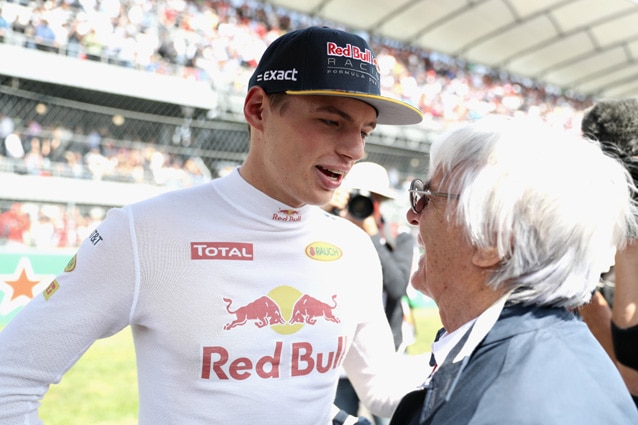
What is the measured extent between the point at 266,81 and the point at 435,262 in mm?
692

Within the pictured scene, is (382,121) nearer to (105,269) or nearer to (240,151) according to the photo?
(105,269)

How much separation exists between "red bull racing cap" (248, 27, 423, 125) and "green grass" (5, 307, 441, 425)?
3.98m

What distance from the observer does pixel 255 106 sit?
169cm

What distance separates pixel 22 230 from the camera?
10.2 m

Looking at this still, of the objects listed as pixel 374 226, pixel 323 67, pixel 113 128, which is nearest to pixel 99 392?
pixel 374 226

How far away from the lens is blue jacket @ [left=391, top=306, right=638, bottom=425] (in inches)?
37.1

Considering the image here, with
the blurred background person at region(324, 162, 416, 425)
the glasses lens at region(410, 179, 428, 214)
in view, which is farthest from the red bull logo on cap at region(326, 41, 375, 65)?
the blurred background person at region(324, 162, 416, 425)

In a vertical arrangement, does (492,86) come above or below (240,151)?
above

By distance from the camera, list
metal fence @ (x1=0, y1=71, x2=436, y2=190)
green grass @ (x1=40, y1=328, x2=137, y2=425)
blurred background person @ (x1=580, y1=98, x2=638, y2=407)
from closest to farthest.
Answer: blurred background person @ (x1=580, y1=98, x2=638, y2=407) < green grass @ (x1=40, y1=328, x2=137, y2=425) < metal fence @ (x1=0, y1=71, x2=436, y2=190)

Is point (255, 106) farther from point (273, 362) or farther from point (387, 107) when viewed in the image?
point (273, 362)

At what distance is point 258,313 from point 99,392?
15.2 ft

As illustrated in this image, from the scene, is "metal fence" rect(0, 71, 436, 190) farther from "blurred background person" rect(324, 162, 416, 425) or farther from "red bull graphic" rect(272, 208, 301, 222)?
"red bull graphic" rect(272, 208, 301, 222)

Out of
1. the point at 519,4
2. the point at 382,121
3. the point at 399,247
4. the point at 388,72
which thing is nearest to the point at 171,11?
the point at 388,72

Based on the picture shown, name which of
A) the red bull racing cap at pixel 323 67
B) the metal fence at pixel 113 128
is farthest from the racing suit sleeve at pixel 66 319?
the metal fence at pixel 113 128
